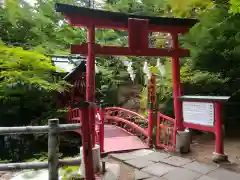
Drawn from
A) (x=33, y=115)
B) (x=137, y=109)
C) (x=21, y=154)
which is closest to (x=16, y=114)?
(x=33, y=115)

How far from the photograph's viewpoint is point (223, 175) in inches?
174

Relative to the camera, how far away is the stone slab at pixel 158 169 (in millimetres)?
4668

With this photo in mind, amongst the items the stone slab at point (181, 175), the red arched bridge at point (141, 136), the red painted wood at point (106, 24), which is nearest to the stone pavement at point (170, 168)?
the stone slab at point (181, 175)

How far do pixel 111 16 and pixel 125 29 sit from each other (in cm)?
60

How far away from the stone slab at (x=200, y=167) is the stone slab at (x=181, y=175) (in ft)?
0.64

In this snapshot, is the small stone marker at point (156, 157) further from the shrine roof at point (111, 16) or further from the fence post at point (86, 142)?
the shrine roof at point (111, 16)

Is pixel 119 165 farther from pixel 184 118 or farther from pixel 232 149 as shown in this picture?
pixel 232 149

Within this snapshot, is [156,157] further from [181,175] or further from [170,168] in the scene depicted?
[181,175]

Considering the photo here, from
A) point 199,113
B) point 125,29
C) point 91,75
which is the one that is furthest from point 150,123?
point 125,29

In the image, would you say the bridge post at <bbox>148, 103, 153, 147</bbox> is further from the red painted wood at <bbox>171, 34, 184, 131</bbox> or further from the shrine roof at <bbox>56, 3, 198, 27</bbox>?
the shrine roof at <bbox>56, 3, 198, 27</bbox>

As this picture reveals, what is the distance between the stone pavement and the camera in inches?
172

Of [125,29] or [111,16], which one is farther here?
[125,29]

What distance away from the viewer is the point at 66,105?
13.5 meters

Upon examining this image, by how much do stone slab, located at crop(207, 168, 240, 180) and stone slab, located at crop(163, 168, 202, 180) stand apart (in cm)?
30
